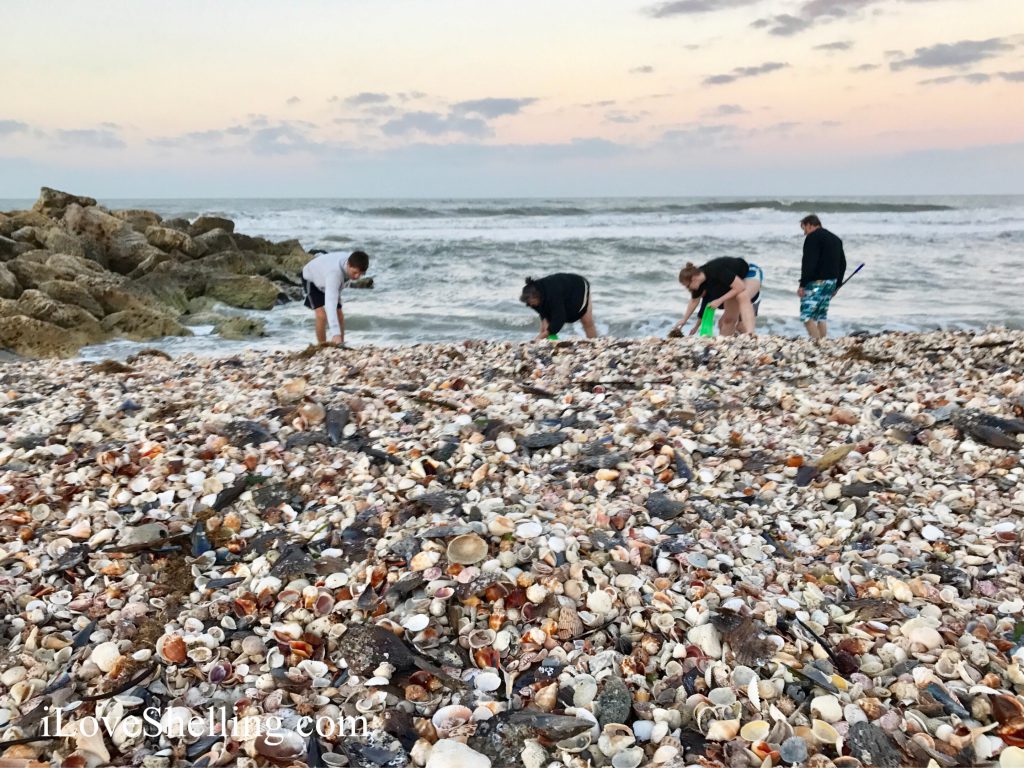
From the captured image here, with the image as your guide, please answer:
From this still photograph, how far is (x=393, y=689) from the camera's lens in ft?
7.38

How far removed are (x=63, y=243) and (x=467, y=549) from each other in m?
16.5

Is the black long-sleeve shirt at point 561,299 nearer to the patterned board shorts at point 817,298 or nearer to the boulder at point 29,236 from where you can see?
the patterned board shorts at point 817,298

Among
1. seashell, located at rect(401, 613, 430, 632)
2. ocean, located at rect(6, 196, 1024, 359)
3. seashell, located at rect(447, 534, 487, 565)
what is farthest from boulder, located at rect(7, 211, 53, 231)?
seashell, located at rect(401, 613, 430, 632)

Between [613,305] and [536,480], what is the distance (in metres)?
10.5

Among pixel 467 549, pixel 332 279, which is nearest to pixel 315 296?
pixel 332 279

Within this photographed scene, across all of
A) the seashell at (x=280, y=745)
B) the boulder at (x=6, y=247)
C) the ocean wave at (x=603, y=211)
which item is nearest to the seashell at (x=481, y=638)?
the seashell at (x=280, y=745)

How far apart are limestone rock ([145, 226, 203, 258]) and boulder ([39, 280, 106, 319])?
5767 mm

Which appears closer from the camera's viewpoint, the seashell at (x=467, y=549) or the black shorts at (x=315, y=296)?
the seashell at (x=467, y=549)

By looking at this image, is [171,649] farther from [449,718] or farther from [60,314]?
[60,314]

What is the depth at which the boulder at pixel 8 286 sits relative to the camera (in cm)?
1196

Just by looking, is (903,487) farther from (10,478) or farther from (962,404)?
(10,478)

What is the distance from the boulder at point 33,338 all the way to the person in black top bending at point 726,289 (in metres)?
A: 8.36

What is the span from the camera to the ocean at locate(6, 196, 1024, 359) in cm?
1168

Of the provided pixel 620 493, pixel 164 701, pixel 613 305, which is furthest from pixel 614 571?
Answer: pixel 613 305
